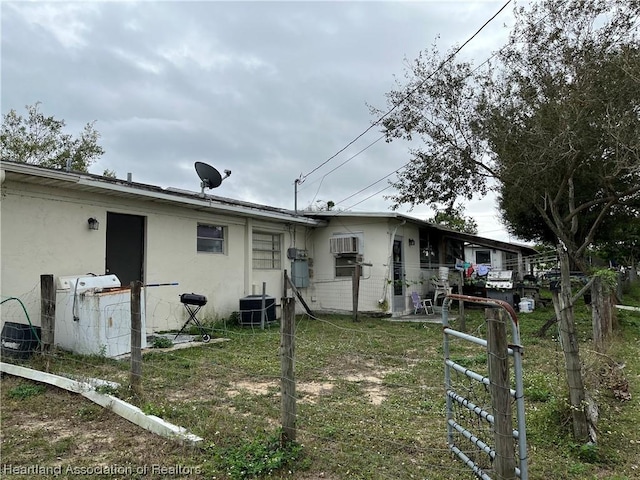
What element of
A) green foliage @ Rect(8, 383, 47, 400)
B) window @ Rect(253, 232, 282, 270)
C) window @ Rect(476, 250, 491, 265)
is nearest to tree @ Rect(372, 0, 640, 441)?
window @ Rect(253, 232, 282, 270)

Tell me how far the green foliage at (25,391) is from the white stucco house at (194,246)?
2.34m

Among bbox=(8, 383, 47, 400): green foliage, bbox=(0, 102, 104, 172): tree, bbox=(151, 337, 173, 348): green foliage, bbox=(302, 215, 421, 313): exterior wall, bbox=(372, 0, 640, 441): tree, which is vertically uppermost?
bbox=(0, 102, 104, 172): tree

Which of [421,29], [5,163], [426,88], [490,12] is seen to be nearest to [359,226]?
[426,88]

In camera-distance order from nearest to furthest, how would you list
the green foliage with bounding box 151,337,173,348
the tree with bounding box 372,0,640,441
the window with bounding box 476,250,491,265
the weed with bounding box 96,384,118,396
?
the weed with bounding box 96,384,118,396
the green foliage with bounding box 151,337,173,348
the tree with bounding box 372,0,640,441
the window with bounding box 476,250,491,265

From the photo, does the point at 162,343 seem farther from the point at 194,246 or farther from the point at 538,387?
the point at 538,387

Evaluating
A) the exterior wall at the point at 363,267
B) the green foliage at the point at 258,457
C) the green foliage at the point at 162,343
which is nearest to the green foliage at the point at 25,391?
the green foliage at the point at 162,343

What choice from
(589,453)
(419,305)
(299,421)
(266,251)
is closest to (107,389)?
(299,421)

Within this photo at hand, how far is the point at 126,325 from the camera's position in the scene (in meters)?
5.89

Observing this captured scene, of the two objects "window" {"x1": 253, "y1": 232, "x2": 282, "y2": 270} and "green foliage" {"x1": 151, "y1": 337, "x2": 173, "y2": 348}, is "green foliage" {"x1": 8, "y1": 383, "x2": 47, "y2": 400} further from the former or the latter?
"window" {"x1": 253, "y1": 232, "x2": 282, "y2": 270}

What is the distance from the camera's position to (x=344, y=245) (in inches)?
463

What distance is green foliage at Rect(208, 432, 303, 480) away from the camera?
2.62 m

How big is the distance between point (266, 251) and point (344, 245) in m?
2.21

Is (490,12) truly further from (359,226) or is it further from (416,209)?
(416,209)

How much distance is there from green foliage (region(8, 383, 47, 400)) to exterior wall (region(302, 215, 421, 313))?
8194mm
